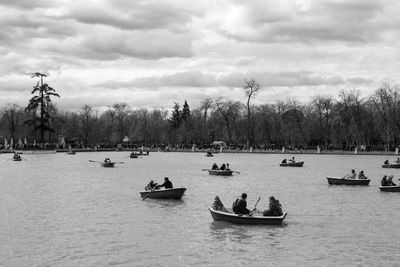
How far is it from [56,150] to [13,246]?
100609 mm

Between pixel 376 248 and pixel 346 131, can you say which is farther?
pixel 346 131

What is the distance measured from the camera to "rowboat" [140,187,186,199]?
37.5 meters

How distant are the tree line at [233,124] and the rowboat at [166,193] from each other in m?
81.1

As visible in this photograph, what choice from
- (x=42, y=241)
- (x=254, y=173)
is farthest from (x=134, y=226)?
(x=254, y=173)

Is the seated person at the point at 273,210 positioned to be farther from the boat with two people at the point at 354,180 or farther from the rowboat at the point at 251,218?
the boat with two people at the point at 354,180

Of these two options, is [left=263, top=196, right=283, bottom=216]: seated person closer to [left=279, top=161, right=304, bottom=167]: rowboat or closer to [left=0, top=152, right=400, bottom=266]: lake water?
[left=0, top=152, right=400, bottom=266]: lake water

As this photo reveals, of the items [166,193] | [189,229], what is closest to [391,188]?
[166,193]

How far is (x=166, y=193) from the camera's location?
1481 inches

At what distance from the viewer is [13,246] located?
2431 cm

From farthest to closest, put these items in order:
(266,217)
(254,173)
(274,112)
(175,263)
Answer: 1. (274,112)
2. (254,173)
3. (266,217)
4. (175,263)

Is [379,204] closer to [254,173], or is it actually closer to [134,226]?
[134,226]

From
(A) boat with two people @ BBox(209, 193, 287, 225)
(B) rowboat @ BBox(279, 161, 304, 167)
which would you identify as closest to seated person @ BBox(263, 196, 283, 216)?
(A) boat with two people @ BBox(209, 193, 287, 225)

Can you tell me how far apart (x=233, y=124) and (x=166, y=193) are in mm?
115283

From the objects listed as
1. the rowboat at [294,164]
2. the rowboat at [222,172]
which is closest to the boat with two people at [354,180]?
the rowboat at [222,172]
